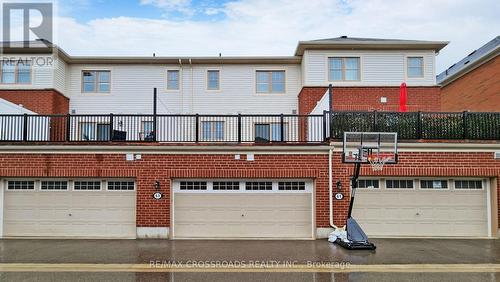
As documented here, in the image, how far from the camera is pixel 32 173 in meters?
13.3

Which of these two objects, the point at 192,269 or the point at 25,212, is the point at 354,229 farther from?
the point at 25,212

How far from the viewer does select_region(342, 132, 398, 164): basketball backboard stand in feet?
39.5

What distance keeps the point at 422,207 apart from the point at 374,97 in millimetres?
7542

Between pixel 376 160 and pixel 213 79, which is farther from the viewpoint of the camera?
pixel 213 79

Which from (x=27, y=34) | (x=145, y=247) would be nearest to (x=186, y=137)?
(x=145, y=247)

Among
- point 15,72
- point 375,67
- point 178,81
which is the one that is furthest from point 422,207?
point 15,72

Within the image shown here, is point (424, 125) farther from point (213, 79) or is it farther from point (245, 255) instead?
point (213, 79)

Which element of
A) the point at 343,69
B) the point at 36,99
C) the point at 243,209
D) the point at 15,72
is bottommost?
the point at 243,209

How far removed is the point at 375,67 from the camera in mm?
19938

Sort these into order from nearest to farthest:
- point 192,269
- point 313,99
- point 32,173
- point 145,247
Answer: point 192,269, point 145,247, point 32,173, point 313,99

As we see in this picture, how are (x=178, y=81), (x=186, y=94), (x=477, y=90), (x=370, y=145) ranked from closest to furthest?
(x=370, y=145), (x=186, y=94), (x=178, y=81), (x=477, y=90)

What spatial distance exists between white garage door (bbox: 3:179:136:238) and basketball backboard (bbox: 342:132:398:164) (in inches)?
280

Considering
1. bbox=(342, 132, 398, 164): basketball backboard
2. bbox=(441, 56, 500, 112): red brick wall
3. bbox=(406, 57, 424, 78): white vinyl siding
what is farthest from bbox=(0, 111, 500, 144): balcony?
bbox=(441, 56, 500, 112): red brick wall

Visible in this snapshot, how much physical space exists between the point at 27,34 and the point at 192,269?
55.8ft
